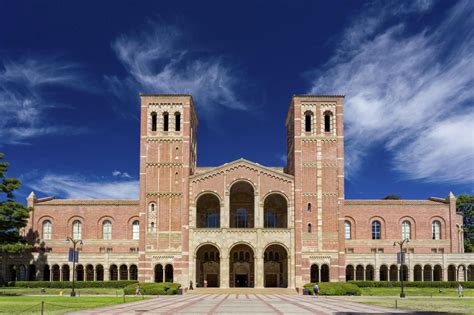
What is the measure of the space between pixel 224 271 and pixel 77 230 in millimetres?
22984

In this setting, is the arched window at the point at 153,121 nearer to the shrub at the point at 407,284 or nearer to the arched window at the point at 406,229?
the shrub at the point at 407,284

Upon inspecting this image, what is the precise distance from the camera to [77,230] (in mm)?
76188

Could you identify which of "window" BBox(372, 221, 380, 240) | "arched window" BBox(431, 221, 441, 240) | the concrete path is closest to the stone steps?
"window" BBox(372, 221, 380, 240)

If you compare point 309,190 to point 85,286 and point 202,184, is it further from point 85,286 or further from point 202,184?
point 85,286

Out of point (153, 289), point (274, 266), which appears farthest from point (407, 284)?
point (153, 289)

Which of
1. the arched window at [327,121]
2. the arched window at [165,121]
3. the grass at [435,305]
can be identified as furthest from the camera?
the arched window at [165,121]

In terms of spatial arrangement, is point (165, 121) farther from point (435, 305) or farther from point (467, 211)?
point (467, 211)

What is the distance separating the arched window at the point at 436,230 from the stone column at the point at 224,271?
29616 millimetres

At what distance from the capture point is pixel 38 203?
76.6 metres

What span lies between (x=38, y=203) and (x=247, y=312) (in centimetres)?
5362

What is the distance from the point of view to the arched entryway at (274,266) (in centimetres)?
7081

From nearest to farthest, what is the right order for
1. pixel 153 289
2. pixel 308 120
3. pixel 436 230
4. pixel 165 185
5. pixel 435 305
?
1. pixel 435 305
2. pixel 153 289
3. pixel 165 185
4. pixel 308 120
5. pixel 436 230

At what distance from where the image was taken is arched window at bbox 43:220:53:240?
249 feet

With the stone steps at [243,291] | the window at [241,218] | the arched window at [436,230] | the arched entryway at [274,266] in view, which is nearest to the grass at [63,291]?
the stone steps at [243,291]
